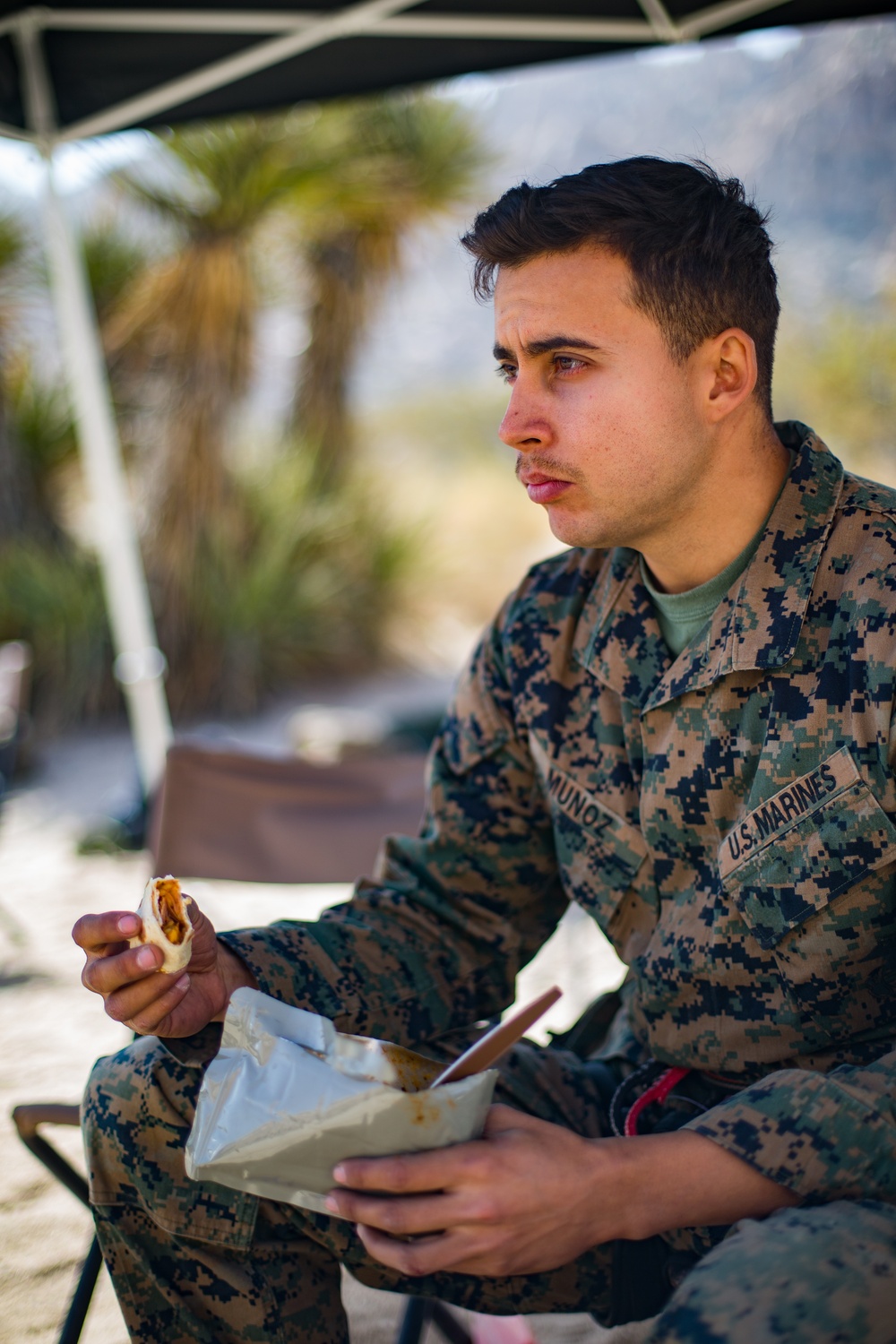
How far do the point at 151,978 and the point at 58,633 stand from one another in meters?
7.33

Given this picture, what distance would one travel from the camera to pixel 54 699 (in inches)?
325

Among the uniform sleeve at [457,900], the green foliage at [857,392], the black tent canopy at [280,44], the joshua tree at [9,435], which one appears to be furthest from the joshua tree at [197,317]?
the green foliage at [857,392]

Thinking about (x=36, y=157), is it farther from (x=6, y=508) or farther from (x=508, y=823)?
(x=6, y=508)

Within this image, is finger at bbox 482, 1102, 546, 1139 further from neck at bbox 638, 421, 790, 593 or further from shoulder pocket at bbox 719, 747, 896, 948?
neck at bbox 638, 421, 790, 593

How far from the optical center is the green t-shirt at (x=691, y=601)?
164 centimetres

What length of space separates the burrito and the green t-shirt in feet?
2.62

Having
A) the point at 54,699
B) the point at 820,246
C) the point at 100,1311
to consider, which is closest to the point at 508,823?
the point at 100,1311

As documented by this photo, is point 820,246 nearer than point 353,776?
No

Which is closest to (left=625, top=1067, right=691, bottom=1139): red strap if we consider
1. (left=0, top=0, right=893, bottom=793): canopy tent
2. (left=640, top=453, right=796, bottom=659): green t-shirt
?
(left=640, top=453, right=796, bottom=659): green t-shirt

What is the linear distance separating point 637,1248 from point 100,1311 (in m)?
1.28

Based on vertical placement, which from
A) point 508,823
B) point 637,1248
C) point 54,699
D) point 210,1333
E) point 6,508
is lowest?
point 637,1248

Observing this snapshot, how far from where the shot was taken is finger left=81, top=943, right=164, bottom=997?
1.35 m

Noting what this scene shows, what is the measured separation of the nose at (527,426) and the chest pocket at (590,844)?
0.46 metres

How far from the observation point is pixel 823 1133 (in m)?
1.18
